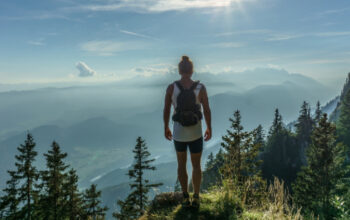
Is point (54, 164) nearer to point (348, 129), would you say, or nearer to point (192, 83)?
point (192, 83)

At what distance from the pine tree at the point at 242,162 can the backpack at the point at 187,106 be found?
6.31 ft

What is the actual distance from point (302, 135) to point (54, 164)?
5555 cm

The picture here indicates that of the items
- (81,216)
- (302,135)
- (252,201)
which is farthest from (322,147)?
(302,135)

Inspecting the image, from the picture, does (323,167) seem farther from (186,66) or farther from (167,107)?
(186,66)

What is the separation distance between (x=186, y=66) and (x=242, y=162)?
13356mm

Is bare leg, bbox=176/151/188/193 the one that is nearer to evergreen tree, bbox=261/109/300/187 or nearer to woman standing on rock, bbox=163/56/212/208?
woman standing on rock, bbox=163/56/212/208

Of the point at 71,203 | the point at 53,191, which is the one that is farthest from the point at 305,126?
the point at 53,191

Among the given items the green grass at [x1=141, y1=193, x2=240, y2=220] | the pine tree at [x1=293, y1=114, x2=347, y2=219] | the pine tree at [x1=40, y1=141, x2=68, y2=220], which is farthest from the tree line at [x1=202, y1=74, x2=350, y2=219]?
the pine tree at [x1=40, y1=141, x2=68, y2=220]

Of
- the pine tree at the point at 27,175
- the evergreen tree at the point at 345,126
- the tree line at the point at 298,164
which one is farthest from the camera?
the evergreen tree at the point at 345,126

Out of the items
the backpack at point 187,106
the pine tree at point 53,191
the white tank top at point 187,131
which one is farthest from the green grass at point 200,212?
the pine tree at point 53,191

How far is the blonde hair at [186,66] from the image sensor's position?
5086mm

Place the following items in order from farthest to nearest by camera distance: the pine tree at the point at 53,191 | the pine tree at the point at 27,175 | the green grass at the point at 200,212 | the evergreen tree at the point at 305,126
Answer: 1. the evergreen tree at the point at 305,126
2. the pine tree at the point at 27,175
3. the pine tree at the point at 53,191
4. the green grass at the point at 200,212

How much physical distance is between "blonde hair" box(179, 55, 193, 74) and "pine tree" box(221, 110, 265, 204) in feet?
9.20

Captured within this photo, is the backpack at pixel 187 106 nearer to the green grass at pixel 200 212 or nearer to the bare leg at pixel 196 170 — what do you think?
the bare leg at pixel 196 170
